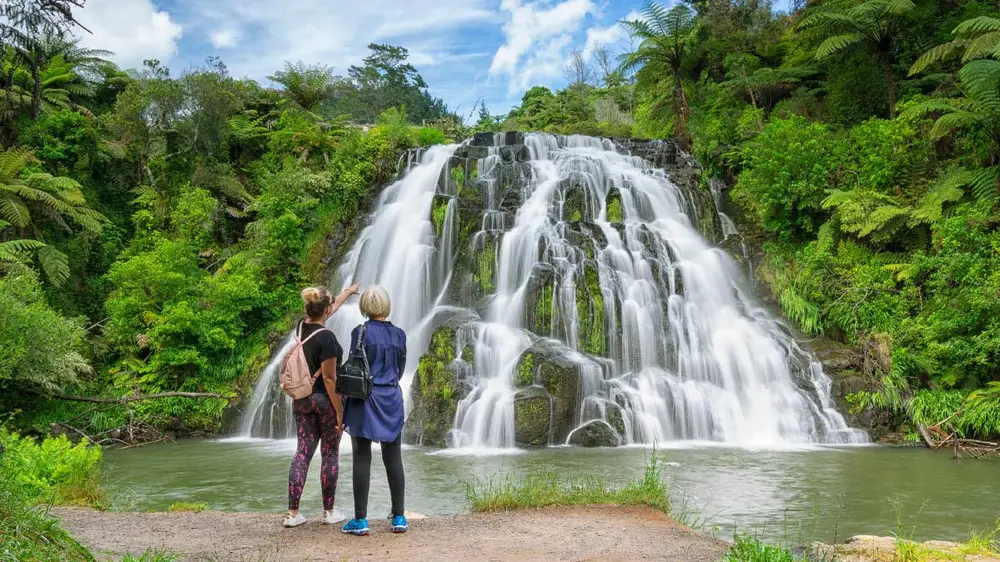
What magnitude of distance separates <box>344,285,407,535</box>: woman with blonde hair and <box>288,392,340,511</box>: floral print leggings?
0.89 ft

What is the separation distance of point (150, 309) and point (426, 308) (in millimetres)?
6233

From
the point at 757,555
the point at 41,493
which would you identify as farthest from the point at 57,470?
the point at 757,555

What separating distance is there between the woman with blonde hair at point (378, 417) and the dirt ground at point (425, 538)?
237 mm

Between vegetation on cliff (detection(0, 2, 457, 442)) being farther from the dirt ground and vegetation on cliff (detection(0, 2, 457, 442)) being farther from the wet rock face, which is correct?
the dirt ground

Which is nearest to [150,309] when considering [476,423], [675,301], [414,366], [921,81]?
[414,366]

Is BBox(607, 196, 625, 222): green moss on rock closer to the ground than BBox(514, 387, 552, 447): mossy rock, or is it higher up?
higher up

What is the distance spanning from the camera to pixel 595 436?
457 inches

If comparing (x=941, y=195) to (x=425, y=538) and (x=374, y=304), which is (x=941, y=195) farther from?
(x=425, y=538)

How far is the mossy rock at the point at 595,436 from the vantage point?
38.0ft

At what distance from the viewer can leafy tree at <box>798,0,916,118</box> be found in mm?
16094

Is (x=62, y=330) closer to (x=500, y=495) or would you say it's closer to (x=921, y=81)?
(x=500, y=495)

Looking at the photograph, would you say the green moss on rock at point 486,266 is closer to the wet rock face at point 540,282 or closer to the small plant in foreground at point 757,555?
the wet rock face at point 540,282

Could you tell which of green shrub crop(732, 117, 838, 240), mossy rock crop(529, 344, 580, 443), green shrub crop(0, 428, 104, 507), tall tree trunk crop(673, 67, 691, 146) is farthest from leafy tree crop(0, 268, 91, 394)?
tall tree trunk crop(673, 67, 691, 146)

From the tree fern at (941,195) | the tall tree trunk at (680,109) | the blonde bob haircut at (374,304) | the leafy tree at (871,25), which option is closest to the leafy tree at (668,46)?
the tall tree trunk at (680,109)
